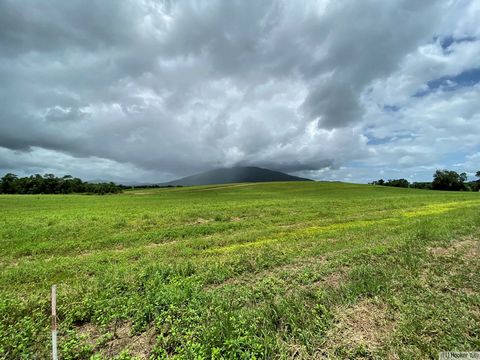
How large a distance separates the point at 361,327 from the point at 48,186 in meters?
168

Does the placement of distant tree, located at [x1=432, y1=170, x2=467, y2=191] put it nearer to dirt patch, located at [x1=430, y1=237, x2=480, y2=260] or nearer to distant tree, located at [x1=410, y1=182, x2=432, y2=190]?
distant tree, located at [x1=410, y1=182, x2=432, y2=190]

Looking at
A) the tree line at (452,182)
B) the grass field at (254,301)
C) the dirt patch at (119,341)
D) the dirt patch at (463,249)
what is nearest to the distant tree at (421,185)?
the tree line at (452,182)

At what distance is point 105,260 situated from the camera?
36.5 ft

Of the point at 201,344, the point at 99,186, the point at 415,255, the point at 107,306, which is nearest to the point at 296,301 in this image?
the point at 201,344

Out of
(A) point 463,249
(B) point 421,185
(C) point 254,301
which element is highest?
(B) point 421,185

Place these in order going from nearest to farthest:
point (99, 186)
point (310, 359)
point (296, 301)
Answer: point (310, 359), point (296, 301), point (99, 186)

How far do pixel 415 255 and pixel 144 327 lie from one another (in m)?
10.3

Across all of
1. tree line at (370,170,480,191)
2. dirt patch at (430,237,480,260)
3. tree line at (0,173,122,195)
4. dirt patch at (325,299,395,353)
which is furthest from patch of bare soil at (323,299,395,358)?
tree line at (370,170,480,191)

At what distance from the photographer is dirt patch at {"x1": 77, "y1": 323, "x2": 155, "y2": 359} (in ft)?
16.1

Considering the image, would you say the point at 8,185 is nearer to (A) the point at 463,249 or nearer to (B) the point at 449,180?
(A) the point at 463,249

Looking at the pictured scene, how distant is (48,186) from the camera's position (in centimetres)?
12988

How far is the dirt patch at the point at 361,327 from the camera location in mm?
4676

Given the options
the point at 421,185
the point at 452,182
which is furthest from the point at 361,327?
the point at 421,185

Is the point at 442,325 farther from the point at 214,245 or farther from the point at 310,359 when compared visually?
the point at 214,245
